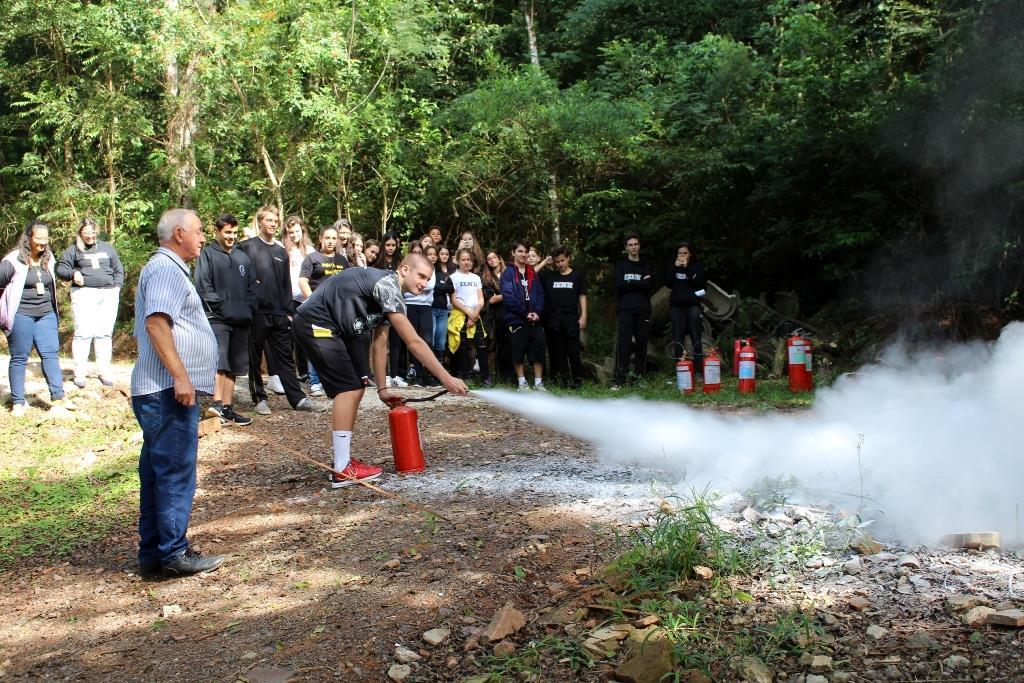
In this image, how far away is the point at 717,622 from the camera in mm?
4312

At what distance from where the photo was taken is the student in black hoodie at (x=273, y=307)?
10.0 metres

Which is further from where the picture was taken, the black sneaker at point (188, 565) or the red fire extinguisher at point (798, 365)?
the red fire extinguisher at point (798, 365)

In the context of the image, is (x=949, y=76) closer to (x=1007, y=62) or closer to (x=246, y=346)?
(x=1007, y=62)

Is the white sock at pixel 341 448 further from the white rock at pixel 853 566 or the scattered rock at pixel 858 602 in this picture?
the scattered rock at pixel 858 602

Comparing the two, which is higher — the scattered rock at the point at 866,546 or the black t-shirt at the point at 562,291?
the black t-shirt at the point at 562,291

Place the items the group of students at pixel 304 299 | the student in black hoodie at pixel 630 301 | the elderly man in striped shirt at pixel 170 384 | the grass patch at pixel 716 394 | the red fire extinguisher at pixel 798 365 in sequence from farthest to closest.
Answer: the student in black hoodie at pixel 630 301 < the red fire extinguisher at pixel 798 365 < the grass patch at pixel 716 394 < the group of students at pixel 304 299 < the elderly man in striped shirt at pixel 170 384

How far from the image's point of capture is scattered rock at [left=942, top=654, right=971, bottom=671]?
151 inches

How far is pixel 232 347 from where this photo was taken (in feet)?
31.4

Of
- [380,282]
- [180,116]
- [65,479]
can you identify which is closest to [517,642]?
[380,282]

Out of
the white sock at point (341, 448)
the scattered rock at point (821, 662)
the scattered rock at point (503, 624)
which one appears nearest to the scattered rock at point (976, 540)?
the scattered rock at point (821, 662)

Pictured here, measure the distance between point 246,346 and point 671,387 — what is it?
5.56 m

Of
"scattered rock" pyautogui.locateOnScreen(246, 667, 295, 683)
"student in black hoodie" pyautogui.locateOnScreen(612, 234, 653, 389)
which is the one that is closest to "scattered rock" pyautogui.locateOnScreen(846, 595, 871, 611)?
"scattered rock" pyautogui.locateOnScreen(246, 667, 295, 683)

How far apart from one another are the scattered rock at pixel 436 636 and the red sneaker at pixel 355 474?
2.64m

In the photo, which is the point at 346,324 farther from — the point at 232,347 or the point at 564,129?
the point at 564,129
